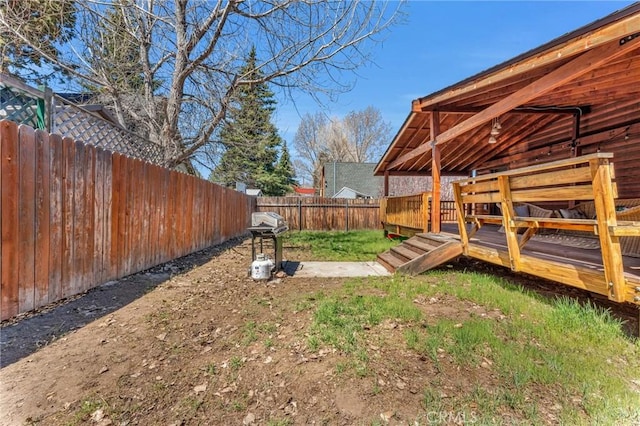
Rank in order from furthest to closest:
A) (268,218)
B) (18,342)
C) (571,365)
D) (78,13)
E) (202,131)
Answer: (202,131) < (78,13) < (268,218) < (18,342) < (571,365)

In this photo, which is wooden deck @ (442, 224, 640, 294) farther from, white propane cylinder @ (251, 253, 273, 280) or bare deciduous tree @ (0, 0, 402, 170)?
bare deciduous tree @ (0, 0, 402, 170)

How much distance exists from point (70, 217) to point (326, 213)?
38.6 ft

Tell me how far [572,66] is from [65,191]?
6.22 m

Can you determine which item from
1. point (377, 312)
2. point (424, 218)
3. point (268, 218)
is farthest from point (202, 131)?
point (377, 312)

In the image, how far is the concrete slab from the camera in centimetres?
538

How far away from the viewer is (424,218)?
720 cm

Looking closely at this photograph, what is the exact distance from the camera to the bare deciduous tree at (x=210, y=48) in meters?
6.53

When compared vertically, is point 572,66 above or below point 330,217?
above

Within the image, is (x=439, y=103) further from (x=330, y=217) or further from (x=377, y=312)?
(x=330, y=217)

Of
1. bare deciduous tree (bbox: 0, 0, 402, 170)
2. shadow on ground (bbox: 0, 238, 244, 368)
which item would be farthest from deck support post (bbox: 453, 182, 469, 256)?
shadow on ground (bbox: 0, 238, 244, 368)

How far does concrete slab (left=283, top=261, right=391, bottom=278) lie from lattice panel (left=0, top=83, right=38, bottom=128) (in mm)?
4516

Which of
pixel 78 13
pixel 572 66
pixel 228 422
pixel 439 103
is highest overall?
pixel 78 13

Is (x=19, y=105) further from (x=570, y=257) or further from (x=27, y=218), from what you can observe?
(x=570, y=257)

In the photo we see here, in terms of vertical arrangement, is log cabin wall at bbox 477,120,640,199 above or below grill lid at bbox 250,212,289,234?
above
